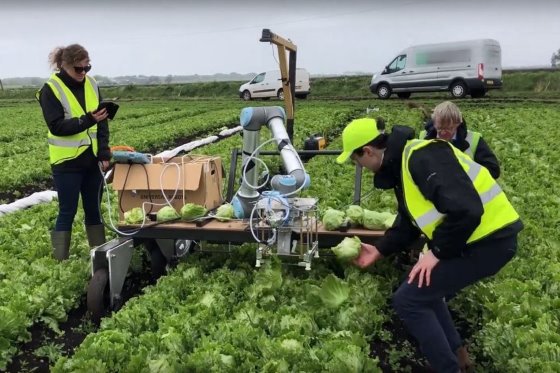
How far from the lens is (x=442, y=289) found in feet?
11.2

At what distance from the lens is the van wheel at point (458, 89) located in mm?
29891

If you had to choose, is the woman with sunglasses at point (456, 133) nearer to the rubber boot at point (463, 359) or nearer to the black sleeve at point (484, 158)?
the black sleeve at point (484, 158)

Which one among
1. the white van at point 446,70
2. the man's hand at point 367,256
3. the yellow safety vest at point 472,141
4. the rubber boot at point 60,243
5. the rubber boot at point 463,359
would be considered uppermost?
the white van at point 446,70

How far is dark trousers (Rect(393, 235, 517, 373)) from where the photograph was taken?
3338 mm

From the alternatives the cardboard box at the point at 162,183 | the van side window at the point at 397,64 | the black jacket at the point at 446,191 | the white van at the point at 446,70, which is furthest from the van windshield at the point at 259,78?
the black jacket at the point at 446,191

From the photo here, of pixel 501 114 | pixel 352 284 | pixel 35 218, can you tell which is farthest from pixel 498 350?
pixel 501 114

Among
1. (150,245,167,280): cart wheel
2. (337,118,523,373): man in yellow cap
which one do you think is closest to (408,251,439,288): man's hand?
(337,118,523,373): man in yellow cap

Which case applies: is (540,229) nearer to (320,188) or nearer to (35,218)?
(320,188)

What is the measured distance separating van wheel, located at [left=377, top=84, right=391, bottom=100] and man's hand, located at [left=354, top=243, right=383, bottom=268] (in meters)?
28.0

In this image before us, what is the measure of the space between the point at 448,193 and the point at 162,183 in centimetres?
323

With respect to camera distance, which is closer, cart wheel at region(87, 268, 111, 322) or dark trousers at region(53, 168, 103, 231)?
cart wheel at region(87, 268, 111, 322)

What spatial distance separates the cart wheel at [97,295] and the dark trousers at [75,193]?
101 cm

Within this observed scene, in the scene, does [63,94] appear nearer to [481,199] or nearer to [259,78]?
[481,199]

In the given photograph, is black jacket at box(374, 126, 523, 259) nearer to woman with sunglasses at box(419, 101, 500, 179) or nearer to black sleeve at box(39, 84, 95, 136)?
woman with sunglasses at box(419, 101, 500, 179)
